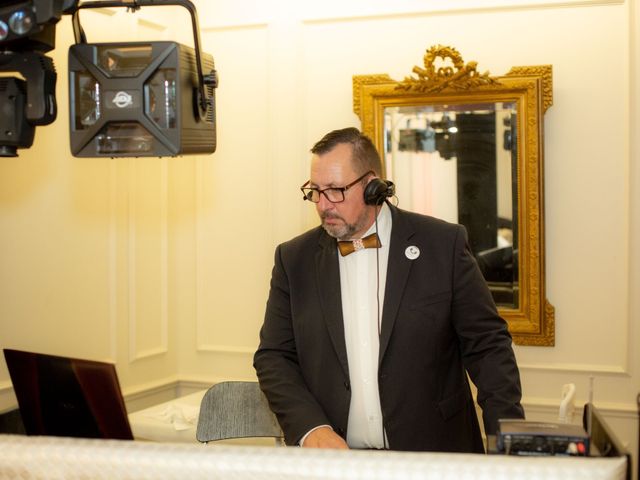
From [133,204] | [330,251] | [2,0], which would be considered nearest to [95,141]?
[2,0]

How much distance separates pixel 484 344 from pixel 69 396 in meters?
1.29

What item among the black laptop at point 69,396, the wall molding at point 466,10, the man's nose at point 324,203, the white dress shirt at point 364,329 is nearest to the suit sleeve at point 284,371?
the white dress shirt at point 364,329

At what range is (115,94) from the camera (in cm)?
220

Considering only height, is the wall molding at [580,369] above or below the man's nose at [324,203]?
below

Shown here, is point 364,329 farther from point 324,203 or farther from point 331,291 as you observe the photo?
point 324,203

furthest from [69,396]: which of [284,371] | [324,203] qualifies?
[324,203]

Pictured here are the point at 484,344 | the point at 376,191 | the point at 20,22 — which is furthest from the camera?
the point at 376,191

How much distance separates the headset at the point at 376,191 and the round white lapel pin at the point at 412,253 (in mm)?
190

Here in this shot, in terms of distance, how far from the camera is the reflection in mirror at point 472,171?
4.14 meters

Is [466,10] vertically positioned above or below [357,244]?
above

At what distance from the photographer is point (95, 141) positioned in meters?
2.25

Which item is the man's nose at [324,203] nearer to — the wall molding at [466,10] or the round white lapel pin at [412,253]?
the round white lapel pin at [412,253]

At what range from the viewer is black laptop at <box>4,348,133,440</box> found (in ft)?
7.12

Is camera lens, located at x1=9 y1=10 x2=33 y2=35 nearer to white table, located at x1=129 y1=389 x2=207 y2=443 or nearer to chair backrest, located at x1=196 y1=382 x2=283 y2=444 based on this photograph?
chair backrest, located at x1=196 y1=382 x2=283 y2=444
